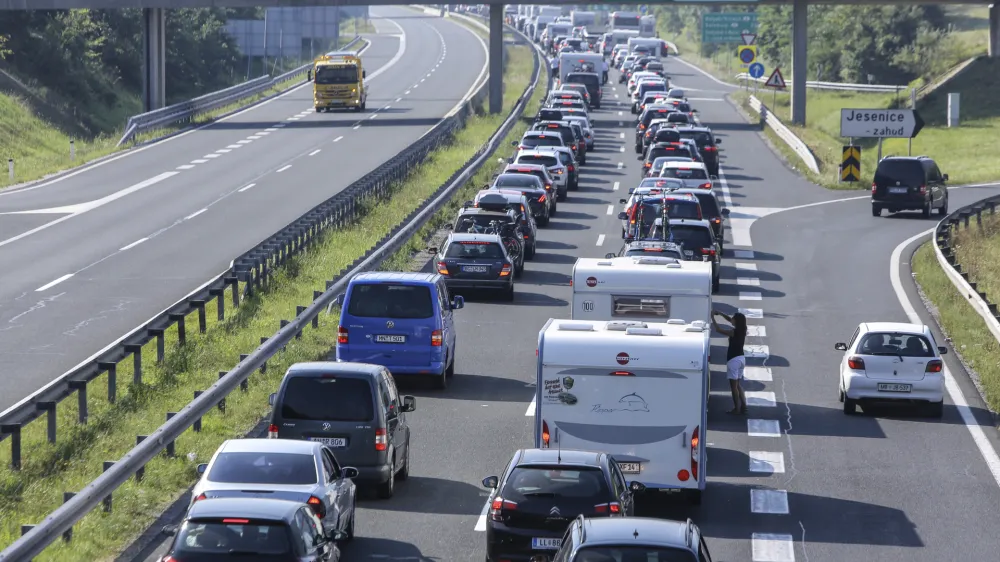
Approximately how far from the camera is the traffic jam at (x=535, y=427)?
1182cm

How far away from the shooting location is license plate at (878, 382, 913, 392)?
75.0ft

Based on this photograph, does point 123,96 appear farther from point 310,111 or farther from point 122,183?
point 122,183

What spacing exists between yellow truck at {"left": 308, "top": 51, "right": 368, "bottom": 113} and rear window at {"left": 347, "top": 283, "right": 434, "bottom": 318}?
174 ft

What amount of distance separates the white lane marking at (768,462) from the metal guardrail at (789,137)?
39893mm

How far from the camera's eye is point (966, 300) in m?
32.2

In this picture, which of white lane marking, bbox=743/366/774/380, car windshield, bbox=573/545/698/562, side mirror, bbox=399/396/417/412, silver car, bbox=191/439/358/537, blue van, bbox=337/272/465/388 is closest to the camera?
car windshield, bbox=573/545/698/562

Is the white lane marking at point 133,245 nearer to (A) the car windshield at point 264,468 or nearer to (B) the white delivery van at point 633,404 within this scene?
(B) the white delivery van at point 633,404

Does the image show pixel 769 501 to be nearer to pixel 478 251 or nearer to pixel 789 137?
pixel 478 251

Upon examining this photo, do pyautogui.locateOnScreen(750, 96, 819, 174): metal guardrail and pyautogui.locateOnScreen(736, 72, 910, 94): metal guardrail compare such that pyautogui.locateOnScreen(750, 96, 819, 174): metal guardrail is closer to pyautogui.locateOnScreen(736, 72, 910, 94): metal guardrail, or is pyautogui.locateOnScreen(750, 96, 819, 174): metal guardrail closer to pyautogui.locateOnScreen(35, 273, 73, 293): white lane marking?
pyautogui.locateOnScreen(736, 72, 910, 94): metal guardrail

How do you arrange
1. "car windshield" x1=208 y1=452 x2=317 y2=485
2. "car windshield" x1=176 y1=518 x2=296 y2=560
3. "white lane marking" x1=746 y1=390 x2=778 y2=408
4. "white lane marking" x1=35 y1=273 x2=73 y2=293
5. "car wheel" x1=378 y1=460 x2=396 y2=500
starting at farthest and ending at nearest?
"white lane marking" x1=35 y1=273 x2=73 y2=293
"white lane marking" x1=746 y1=390 x2=778 y2=408
"car wheel" x1=378 y1=460 x2=396 y2=500
"car windshield" x1=208 y1=452 x2=317 y2=485
"car windshield" x1=176 y1=518 x2=296 y2=560

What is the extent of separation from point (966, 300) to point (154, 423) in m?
18.0

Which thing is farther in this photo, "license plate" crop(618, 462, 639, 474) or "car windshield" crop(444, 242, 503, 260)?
"car windshield" crop(444, 242, 503, 260)

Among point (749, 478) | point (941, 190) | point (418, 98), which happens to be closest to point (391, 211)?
point (941, 190)

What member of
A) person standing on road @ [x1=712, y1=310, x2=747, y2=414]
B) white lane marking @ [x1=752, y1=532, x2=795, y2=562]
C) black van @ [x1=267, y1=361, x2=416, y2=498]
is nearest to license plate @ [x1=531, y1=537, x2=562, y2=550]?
white lane marking @ [x1=752, y1=532, x2=795, y2=562]
